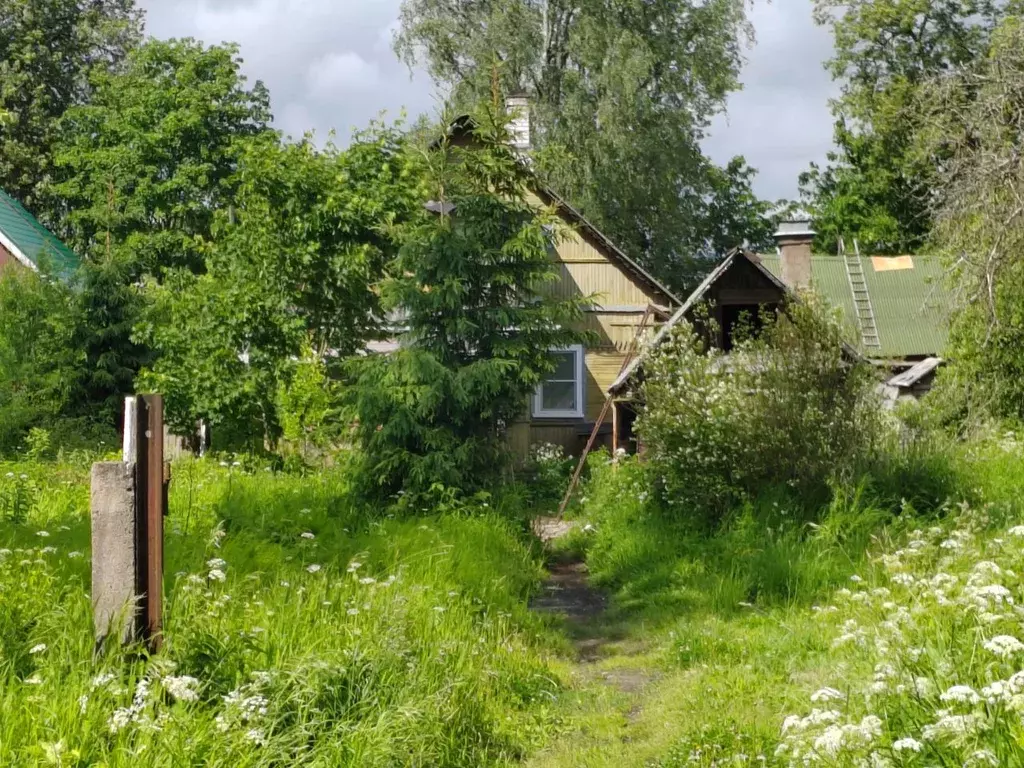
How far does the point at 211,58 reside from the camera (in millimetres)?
33219

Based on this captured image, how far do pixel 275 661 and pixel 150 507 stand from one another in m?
1.02

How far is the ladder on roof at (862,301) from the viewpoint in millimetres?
27328

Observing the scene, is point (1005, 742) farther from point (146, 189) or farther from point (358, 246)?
point (146, 189)

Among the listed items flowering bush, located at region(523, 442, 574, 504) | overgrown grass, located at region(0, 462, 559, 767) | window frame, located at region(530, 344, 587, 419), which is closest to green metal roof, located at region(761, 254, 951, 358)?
window frame, located at region(530, 344, 587, 419)

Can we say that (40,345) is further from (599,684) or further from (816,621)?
(816,621)

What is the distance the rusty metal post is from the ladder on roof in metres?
23.4

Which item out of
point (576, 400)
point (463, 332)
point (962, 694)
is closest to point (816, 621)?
point (962, 694)

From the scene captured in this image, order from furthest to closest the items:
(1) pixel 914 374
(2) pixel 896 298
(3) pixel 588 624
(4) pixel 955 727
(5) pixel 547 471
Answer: (2) pixel 896 298 < (1) pixel 914 374 < (5) pixel 547 471 < (3) pixel 588 624 < (4) pixel 955 727

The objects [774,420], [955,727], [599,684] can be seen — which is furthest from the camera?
[774,420]

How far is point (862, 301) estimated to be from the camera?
28.7 metres

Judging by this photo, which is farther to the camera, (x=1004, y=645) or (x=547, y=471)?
(x=547, y=471)

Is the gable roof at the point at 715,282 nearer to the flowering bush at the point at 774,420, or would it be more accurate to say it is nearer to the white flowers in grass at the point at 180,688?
the flowering bush at the point at 774,420

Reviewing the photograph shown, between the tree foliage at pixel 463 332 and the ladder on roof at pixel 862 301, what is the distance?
618 inches

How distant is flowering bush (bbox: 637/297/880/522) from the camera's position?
1140 cm
